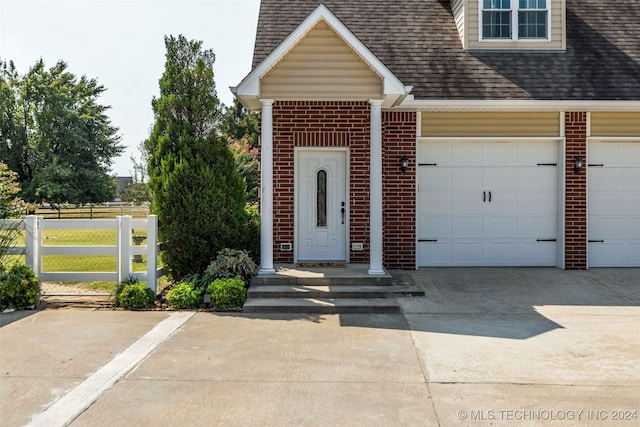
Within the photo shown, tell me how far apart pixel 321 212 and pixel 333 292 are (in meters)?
2.36

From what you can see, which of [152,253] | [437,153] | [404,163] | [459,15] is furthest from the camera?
[459,15]

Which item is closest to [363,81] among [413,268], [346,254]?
[346,254]

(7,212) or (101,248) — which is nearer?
(101,248)

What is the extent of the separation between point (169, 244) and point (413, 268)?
4645 mm

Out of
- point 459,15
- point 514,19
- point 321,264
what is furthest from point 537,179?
point 321,264

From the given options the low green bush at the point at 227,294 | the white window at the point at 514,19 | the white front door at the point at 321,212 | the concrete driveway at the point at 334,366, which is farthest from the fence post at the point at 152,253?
the white window at the point at 514,19

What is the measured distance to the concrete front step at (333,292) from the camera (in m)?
7.12

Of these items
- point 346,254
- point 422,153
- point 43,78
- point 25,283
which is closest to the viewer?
point 25,283

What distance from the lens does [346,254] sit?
9.15 metres

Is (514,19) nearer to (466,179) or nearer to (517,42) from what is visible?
(517,42)

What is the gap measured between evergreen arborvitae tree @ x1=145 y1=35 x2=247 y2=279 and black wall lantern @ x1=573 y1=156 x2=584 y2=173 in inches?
256

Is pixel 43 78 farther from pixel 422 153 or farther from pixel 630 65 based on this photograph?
pixel 630 65

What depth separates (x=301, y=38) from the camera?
7.47 meters

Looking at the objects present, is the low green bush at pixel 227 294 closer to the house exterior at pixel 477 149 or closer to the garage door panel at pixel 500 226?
the house exterior at pixel 477 149
